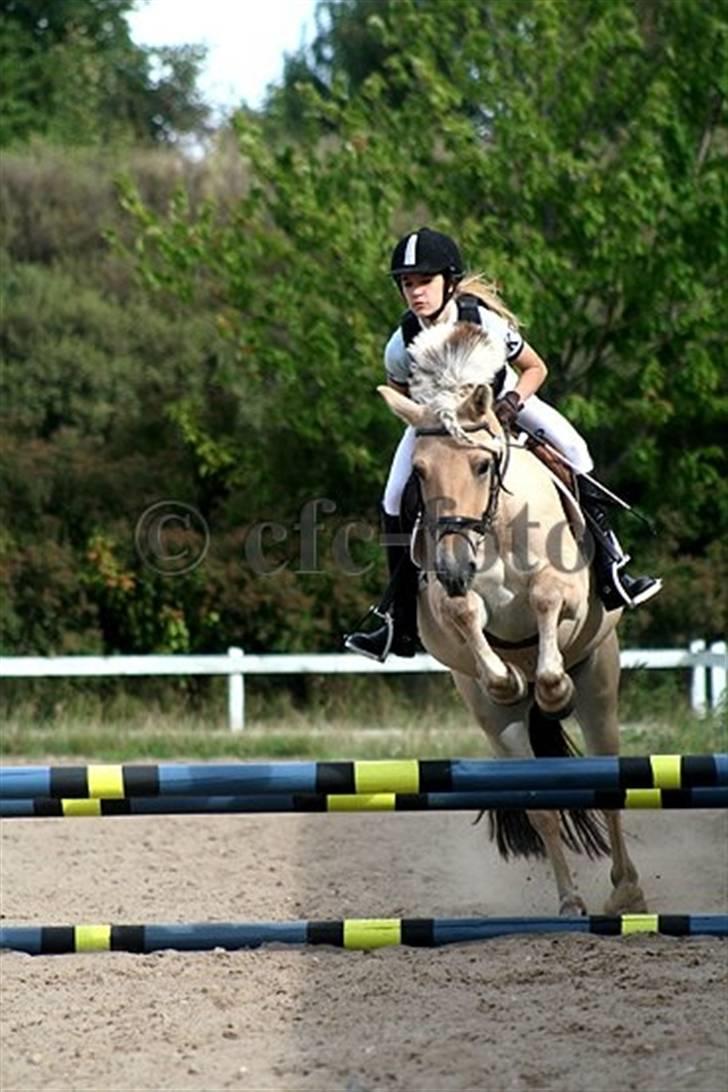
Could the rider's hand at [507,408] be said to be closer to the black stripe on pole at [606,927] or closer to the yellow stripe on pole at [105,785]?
the black stripe on pole at [606,927]

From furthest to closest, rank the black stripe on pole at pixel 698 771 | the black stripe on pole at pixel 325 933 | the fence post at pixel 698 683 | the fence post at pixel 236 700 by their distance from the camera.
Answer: the fence post at pixel 236 700 → the fence post at pixel 698 683 → the black stripe on pole at pixel 325 933 → the black stripe on pole at pixel 698 771

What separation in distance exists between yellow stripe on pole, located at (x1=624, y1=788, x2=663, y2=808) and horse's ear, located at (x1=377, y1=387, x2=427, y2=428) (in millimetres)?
1412

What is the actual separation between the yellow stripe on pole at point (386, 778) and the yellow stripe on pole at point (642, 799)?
75 centimetres

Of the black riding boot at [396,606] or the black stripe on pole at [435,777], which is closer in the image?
the black stripe on pole at [435,777]

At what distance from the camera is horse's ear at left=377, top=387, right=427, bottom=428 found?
251 inches

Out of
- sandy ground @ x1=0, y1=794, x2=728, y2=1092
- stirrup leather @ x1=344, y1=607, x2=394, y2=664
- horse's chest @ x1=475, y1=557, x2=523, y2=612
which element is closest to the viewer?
sandy ground @ x1=0, y1=794, x2=728, y2=1092

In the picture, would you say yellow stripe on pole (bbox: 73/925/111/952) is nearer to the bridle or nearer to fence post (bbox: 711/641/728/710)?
the bridle

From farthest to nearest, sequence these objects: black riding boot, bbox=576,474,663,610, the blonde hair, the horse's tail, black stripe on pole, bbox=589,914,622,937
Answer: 1. the horse's tail
2. black riding boot, bbox=576,474,663,610
3. the blonde hair
4. black stripe on pole, bbox=589,914,622,937

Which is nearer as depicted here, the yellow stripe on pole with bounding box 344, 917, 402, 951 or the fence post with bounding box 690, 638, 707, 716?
the yellow stripe on pole with bounding box 344, 917, 402, 951

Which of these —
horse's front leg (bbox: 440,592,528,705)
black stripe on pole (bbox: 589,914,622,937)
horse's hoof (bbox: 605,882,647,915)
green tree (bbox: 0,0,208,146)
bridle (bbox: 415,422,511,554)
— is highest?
green tree (bbox: 0,0,208,146)

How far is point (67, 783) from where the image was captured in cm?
541

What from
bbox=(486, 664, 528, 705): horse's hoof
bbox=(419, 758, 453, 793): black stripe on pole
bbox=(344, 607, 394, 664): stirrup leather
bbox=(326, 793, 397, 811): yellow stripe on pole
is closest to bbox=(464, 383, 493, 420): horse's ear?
bbox=(486, 664, 528, 705): horse's hoof

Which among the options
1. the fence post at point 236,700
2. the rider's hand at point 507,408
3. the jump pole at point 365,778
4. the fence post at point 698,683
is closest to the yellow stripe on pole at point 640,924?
the jump pole at point 365,778

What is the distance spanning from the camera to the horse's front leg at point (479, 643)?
6.46 meters
